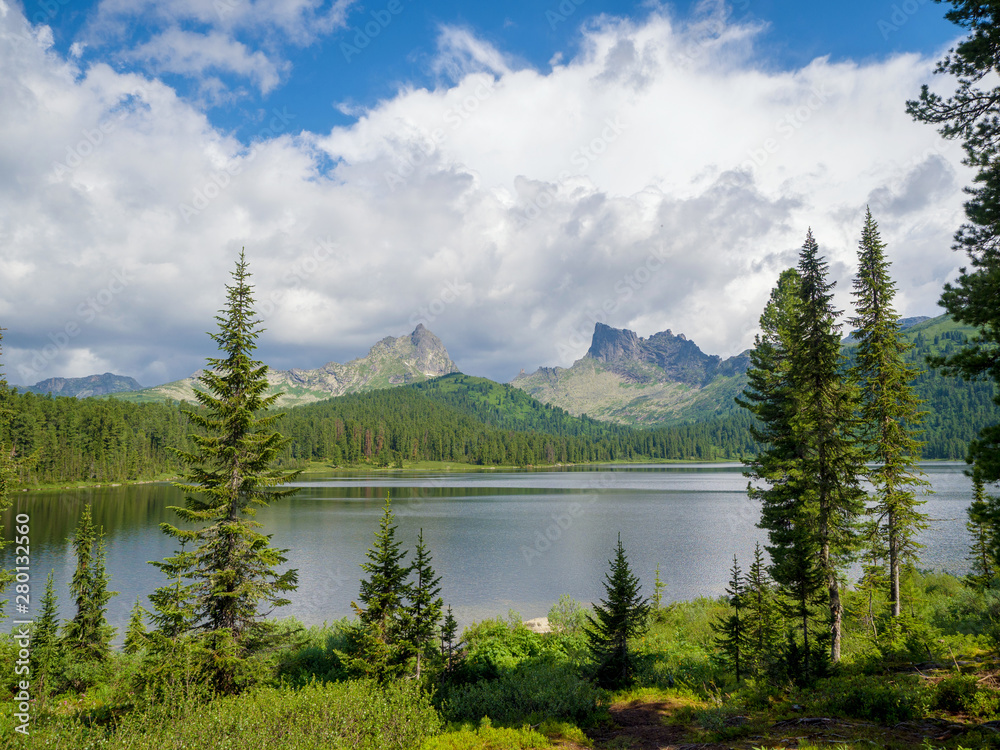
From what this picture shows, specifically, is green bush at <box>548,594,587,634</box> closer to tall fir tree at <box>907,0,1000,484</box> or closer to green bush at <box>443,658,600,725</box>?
green bush at <box>443,658,600,725</box>

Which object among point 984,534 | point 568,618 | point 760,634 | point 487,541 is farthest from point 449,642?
point 487,541

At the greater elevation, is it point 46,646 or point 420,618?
point 420,618

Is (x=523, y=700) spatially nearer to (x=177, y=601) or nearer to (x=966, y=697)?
(x=966, y=697)

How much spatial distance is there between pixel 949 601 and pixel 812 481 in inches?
647

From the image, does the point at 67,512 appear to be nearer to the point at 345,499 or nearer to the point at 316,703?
the point at 345,499

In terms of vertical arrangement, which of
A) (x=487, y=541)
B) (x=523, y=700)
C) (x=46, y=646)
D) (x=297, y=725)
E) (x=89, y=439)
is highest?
(x=89, y=439)

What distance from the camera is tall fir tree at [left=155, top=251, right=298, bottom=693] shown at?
1703 centimetres

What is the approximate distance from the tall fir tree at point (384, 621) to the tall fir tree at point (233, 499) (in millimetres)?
2887

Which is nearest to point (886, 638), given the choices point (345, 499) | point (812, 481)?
point (812, 481)

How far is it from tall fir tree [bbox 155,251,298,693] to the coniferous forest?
0.08 m

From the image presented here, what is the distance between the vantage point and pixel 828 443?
1939 cm

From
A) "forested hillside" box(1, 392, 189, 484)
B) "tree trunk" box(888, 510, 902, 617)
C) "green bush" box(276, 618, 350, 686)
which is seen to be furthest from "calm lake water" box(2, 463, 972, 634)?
"forested hillside" box(1, 392, 189, 484)

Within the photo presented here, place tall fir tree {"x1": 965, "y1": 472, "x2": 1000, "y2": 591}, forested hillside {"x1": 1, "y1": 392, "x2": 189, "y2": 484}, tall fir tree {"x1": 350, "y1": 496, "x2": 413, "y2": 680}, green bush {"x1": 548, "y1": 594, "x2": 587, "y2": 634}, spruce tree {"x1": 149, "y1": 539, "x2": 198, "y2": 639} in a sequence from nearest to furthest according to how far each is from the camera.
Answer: tall fir tree {"x1": 965, "y1": 472, "x2": 1000, "y2": 591} → spruce tree {"x1": 149, "y1": 539, "x2": 198, "y2": 639} → tall fir tree {"x1": 350, "y1": 496, "x2": 413, "y2": 680} → green bush {"x1": 548, "y1": 594, "x2": 587, "y2": 634} → forested hillside {"x1": 1, "y1": 392, "x2": 189, "y2": 484}

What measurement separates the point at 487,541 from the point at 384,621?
3979 centimetres
